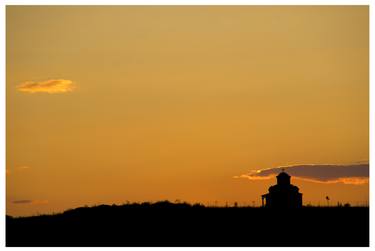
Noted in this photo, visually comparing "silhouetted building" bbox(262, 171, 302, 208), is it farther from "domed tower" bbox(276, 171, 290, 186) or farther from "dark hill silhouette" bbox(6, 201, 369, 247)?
"dark hill silhouette" bbox(6, 201, 369, 247)

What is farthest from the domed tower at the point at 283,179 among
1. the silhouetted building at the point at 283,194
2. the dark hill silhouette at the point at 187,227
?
the dark hill silhouette at the point at 187,227

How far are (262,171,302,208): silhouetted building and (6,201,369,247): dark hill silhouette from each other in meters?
8.81

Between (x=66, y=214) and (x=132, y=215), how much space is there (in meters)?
5.05

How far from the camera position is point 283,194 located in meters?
87.4

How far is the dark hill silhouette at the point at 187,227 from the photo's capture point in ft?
216

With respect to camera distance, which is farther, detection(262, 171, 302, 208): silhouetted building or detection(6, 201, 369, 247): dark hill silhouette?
detection(262, 171, 302, 208): silhouetted building

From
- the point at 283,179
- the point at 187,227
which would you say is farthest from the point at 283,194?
the point at 187,227

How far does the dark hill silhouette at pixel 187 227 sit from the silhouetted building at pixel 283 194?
28.9ft

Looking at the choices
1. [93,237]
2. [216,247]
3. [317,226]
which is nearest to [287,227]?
[317,226]

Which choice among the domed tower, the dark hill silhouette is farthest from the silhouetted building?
the dark hill silhouette

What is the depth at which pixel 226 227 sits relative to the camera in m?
69.6

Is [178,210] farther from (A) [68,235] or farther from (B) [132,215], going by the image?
(A) [68,235]

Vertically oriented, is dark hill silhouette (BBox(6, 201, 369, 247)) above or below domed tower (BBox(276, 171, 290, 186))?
below

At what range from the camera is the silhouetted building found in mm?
86938
